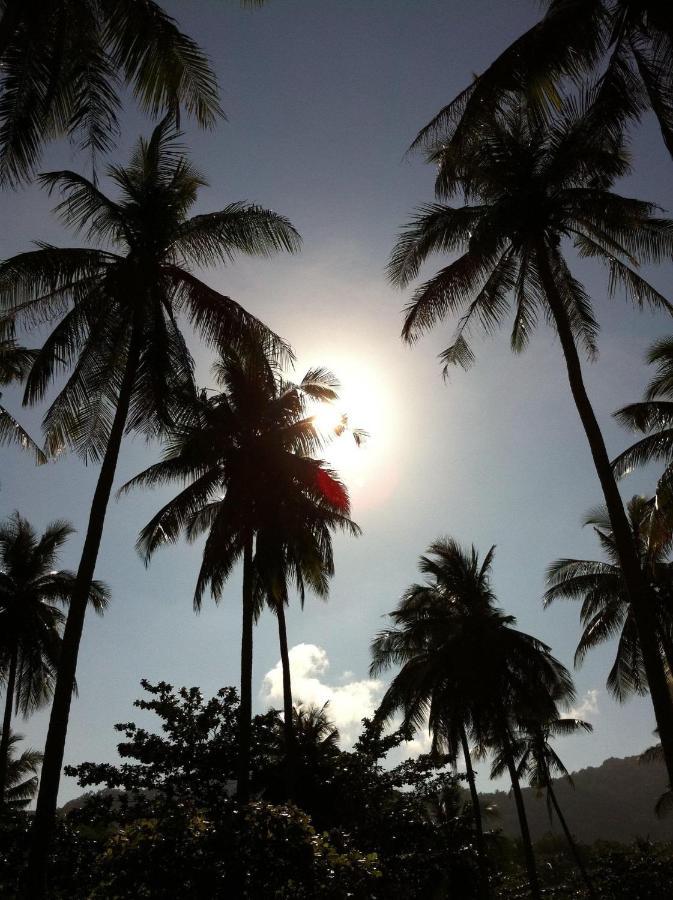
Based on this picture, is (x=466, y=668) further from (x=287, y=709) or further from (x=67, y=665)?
(x=67, y=665)

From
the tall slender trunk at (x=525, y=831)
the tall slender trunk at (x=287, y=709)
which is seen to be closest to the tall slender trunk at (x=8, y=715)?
the tall slender trunk at (x=287, y=709)

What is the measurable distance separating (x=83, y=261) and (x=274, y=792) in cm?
Answer: 1547

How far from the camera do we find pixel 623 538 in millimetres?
10320

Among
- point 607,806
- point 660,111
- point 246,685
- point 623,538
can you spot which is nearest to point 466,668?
point 246,685

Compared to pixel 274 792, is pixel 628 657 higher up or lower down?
higher up

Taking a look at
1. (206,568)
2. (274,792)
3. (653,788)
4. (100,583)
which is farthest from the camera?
(653,788)

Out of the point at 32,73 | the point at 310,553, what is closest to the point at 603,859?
the point at 310,553

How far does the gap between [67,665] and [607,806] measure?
460ft

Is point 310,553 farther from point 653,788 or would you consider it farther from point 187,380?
point 653,788

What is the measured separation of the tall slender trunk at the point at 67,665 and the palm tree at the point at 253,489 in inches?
177

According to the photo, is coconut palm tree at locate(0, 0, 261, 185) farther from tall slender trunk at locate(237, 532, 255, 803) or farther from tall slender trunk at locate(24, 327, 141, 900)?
tall slender trunk at locate(237, 532, 255, 803)

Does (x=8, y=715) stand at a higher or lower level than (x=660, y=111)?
lower

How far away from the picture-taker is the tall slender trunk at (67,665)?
8125mm

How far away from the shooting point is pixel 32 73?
30.1ft
